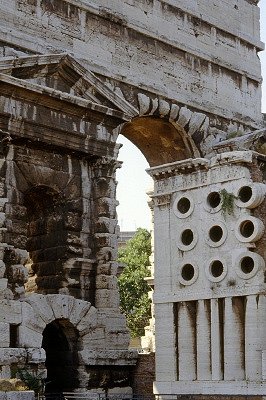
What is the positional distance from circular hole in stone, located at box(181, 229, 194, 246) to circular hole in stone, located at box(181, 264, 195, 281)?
509mm

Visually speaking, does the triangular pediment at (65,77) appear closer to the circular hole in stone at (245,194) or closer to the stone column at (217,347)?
the circular hole in stone at (245,194)

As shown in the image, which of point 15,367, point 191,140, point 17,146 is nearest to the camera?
point 15,367

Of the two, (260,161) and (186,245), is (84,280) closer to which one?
(186,245)

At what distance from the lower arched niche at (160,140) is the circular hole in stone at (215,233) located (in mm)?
4366

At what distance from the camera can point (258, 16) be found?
26453 millimetres

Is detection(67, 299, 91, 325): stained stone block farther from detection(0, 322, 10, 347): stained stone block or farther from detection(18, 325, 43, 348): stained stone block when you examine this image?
detection(0, 322, 10, 347): stained stone block

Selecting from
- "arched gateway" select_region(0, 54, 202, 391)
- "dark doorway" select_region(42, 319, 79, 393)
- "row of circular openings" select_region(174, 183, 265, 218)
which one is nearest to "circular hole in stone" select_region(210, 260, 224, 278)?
"row of circular openings" select_region(174, 183, 265, 218)

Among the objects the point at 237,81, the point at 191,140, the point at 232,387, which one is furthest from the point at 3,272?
the point at 237,81

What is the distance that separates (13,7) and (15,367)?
763cm

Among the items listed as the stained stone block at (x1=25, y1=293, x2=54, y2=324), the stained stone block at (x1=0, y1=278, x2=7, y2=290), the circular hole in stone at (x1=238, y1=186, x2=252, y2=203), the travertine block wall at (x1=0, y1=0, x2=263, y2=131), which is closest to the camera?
the stained stone block at (x1=0, y1=278, x2=7, y2=290)

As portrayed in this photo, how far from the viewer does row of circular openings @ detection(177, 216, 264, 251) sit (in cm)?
1825

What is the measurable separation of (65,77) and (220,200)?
424 cm

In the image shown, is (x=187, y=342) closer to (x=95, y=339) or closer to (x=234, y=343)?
(x=234, y=343)

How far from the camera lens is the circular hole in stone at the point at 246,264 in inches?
720
